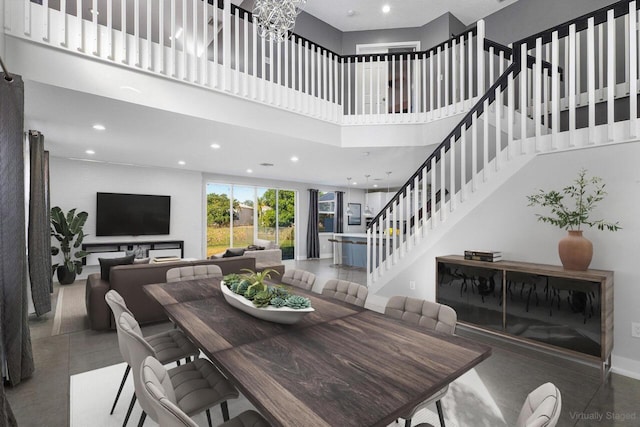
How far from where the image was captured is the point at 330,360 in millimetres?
1297

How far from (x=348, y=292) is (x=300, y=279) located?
652mm

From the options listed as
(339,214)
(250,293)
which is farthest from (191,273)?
(339,214)

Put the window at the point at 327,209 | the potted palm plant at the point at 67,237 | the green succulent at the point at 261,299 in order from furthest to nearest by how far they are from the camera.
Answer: the window at the point at 327,209
the potted palm plant at the point at 67,237
the green succulent at the point at 261,299

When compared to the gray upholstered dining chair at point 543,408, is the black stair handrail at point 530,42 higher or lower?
higher

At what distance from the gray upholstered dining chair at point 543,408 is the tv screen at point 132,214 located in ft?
25.8

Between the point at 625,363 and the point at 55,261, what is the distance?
891 centimetres

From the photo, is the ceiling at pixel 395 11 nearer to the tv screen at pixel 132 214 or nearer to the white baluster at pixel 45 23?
the white baluster at pixel 45 23

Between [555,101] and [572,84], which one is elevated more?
[572,84]

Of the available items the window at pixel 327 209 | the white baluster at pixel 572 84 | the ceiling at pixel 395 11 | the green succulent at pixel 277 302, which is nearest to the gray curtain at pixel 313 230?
the window at pixel 327 209

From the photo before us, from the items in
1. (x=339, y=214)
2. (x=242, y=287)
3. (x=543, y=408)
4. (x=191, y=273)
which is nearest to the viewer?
(x=543, y=408)

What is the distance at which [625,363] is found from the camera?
2.63 meters

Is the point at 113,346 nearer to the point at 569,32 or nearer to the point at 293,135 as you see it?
the point at 293,135

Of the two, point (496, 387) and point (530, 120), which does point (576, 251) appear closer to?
point (496, 387)

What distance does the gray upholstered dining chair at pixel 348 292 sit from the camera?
238 cm
